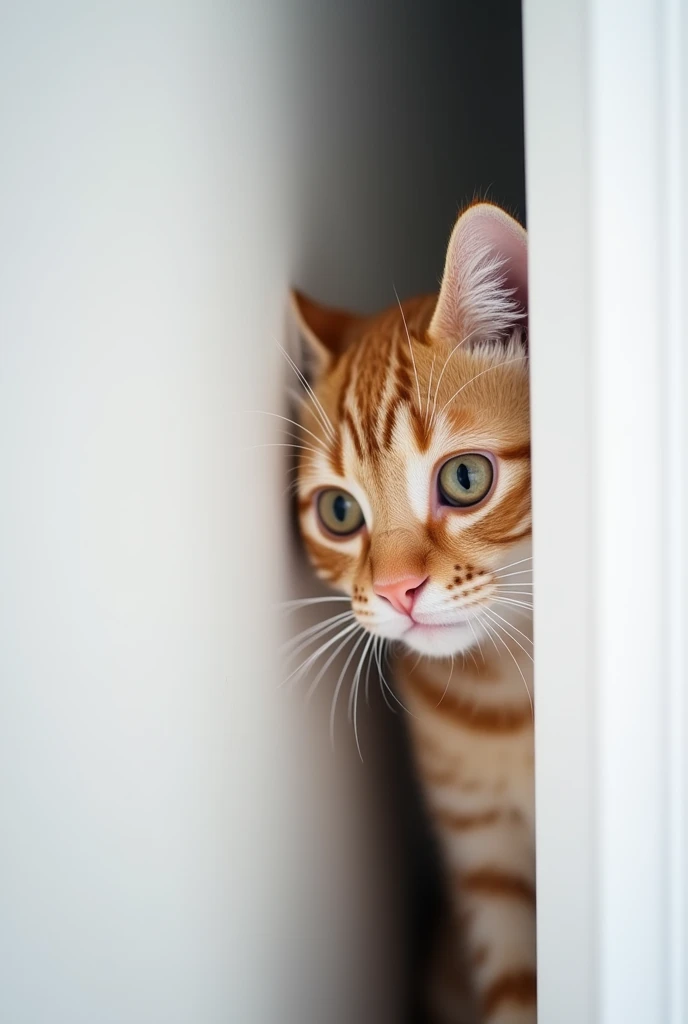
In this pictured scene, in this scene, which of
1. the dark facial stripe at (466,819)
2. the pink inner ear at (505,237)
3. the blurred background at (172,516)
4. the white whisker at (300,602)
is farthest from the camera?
the dark facial stripe at (466,819)

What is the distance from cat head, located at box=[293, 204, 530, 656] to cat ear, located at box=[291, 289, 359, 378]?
2 cm

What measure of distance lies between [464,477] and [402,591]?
126mm

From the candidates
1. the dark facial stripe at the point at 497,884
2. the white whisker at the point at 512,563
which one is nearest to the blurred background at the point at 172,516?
the dark facial stripe at the point at 497,884

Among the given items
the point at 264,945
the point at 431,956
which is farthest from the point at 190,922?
the point at 431,956

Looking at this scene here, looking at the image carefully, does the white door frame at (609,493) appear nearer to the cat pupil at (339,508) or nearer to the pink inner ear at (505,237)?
the pink inner ear at (505,237)

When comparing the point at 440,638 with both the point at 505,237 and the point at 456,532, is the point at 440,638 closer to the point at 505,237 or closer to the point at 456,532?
the point at 456,532

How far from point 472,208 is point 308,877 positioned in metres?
0.68

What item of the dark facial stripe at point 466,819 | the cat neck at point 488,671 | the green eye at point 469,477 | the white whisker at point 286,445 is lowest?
the dark facial stripe at point 466,819

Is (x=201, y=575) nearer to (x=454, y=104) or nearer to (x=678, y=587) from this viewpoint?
(x=678, y=587)

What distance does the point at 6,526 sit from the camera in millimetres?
518

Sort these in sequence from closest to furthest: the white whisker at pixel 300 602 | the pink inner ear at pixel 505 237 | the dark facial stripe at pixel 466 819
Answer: the pink inner ear at pixel 505 237
the white whisker at pixel 300 602
the dark facial stripe at pixel 466 819

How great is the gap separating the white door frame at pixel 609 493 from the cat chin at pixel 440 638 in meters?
0.16

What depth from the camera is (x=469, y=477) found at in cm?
78

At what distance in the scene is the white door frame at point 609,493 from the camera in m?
0.59
